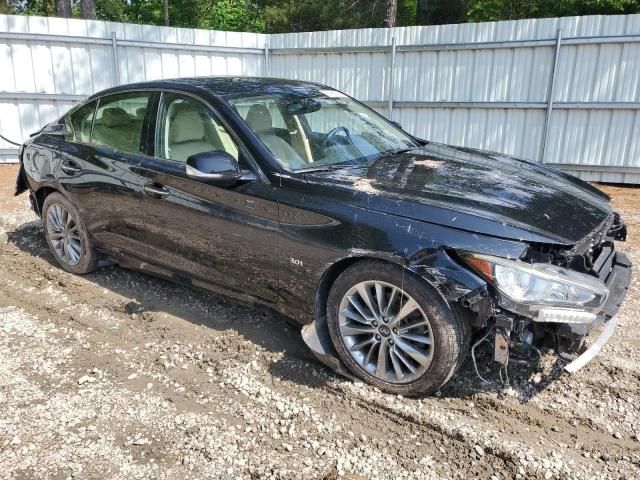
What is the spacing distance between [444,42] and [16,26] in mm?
7877

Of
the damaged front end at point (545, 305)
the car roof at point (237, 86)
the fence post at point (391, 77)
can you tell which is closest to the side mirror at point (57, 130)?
the car roof at point (237, 86)

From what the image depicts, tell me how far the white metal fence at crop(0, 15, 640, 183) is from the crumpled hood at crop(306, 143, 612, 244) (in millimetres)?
6046

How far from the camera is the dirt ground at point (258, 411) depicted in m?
2.71

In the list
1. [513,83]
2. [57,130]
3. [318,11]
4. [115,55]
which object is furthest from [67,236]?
[318,11]

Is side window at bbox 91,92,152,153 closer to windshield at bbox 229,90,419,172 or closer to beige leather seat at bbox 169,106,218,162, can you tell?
beige leather seat at bbox 169,106,218,162

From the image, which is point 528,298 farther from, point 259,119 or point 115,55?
point 115,55

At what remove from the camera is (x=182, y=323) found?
13.8 feet

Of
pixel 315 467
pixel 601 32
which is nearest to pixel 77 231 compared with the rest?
pixel 315 467

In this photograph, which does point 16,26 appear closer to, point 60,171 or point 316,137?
point 60,171

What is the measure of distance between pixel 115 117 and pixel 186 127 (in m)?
0.97

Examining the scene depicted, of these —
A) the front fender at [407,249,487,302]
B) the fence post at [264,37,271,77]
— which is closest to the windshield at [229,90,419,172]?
the front fender at [407,249,487,302]

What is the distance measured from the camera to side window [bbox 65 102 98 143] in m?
4.92

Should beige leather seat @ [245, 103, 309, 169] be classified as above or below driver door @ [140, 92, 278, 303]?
above

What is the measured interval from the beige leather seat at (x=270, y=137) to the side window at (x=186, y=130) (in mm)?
210
